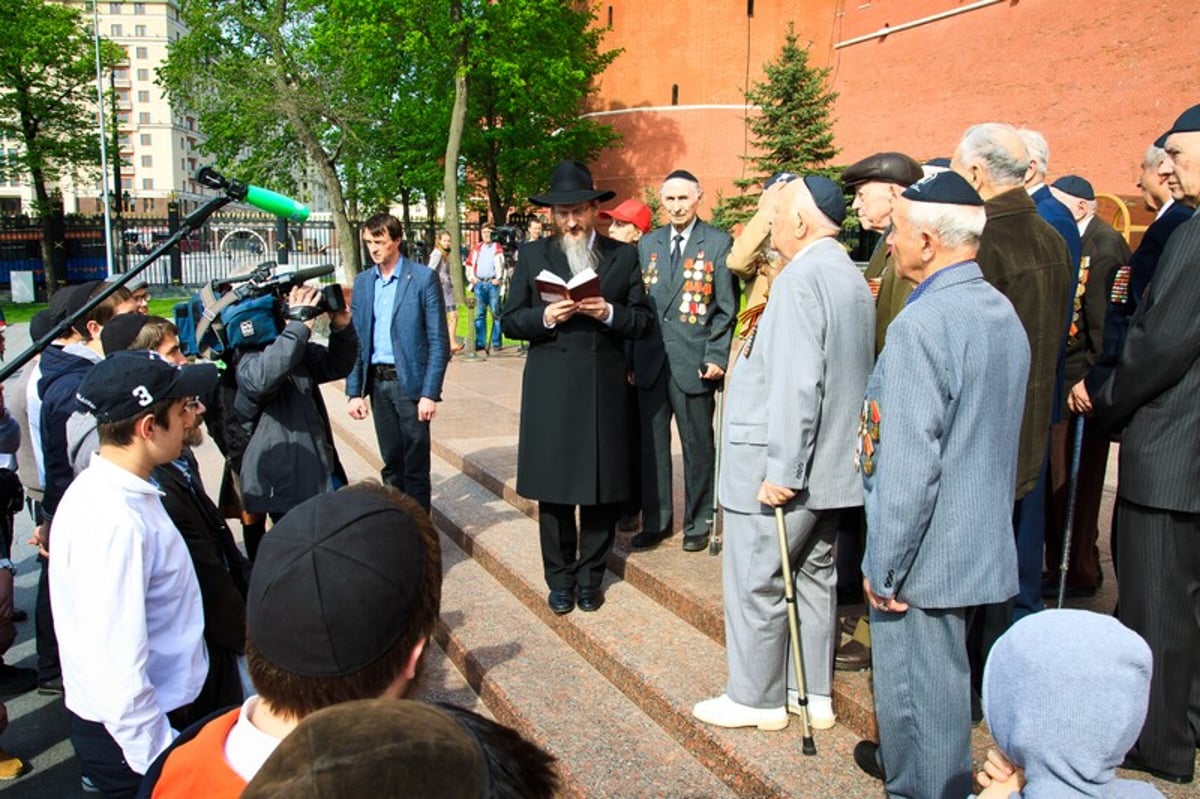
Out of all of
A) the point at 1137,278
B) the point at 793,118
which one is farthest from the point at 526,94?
the point at 1137,278

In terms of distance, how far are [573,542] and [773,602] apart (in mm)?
1488

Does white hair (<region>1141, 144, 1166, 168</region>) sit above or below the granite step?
above

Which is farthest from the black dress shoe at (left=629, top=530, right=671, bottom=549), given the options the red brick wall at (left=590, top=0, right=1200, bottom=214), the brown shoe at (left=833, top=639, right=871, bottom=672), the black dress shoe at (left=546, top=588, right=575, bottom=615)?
the red brick wall at (left=590, top=0, right=1200, bottom=214)

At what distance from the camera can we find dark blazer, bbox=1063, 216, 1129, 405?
468 cm

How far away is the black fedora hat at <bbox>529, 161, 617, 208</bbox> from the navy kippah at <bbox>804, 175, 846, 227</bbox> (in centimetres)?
130

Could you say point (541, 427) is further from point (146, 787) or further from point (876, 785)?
point (146, 787)

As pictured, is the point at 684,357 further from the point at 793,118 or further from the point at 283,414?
the point at 793,118

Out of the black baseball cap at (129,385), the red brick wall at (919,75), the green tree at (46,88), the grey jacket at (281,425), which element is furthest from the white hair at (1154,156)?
the green tree at (46,88)

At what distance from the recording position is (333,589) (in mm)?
1318

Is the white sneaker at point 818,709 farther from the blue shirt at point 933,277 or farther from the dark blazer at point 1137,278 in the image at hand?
the blue shirt at point 933,277

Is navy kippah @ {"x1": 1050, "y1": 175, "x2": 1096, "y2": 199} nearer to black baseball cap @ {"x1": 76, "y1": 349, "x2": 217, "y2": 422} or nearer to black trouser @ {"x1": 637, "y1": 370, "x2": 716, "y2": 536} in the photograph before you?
black trouser @ {"x1": 637, "y1": 370, "x2": 716, "y2": 536}

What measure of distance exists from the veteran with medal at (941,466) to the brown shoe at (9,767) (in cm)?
351

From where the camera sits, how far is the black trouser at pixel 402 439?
5.55m

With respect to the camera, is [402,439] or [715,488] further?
[402,439]
